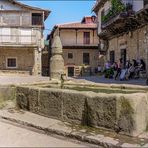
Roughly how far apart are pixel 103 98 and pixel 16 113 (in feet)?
9.02

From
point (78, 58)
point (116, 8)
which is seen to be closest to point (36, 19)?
point (78, 58)

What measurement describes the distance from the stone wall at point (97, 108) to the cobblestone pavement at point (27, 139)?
587mm

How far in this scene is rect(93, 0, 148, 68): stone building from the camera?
59.9 feet

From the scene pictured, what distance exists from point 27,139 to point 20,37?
24673mm

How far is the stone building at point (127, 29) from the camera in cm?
1826

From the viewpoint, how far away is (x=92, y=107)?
562 centimetres

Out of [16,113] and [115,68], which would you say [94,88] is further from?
[115,68]

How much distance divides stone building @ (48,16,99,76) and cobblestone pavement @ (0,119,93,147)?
29.1 metres

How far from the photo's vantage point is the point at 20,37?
2942cm

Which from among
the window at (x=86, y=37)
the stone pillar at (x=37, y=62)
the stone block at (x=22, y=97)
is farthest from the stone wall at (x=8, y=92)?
the window at (x=86, y=37)

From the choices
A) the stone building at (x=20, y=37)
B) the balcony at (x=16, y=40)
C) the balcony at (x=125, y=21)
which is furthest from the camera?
the stone building at (x=20, y=37)

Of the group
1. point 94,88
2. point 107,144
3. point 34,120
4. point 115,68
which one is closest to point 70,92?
point 34,120

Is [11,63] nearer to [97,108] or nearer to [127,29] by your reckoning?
[127,29]

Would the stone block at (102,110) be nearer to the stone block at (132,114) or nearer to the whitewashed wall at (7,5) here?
the stone block at (132,114)
